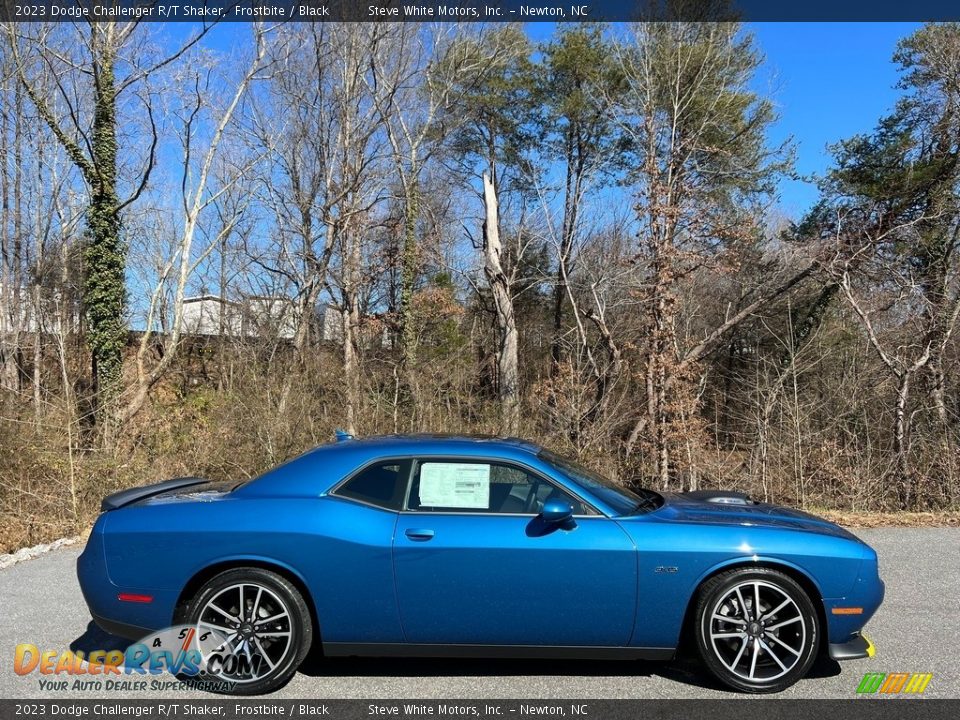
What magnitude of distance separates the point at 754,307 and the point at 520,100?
1443cm

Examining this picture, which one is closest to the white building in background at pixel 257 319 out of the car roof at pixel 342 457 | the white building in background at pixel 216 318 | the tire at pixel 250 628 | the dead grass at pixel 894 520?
the white building in background at pixel 216 318

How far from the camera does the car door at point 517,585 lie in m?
3.95

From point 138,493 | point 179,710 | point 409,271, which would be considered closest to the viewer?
point 179,710

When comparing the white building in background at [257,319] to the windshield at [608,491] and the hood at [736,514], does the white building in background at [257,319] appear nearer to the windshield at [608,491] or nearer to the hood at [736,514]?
the windshield at [608,491]

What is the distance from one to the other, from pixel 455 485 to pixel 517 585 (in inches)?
26.3

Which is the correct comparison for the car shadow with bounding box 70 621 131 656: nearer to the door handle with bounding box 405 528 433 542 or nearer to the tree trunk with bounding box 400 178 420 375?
the door handle with bounding box 405 528 433 542

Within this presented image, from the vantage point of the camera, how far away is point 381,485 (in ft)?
14.1

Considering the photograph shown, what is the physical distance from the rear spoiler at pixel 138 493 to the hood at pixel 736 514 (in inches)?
125

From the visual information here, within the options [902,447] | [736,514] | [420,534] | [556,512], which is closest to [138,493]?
[420,534]

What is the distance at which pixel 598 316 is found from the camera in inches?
671

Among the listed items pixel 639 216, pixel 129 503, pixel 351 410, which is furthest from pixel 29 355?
pixel 129 503

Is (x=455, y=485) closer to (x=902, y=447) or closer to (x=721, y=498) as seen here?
Answer: (x=721, y=498)

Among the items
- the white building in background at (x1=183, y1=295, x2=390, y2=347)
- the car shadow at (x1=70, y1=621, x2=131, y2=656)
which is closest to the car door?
the car shadow at (x1=70, y1=621, x2=131, y2=656)

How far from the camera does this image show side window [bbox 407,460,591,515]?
4188 millimetres
